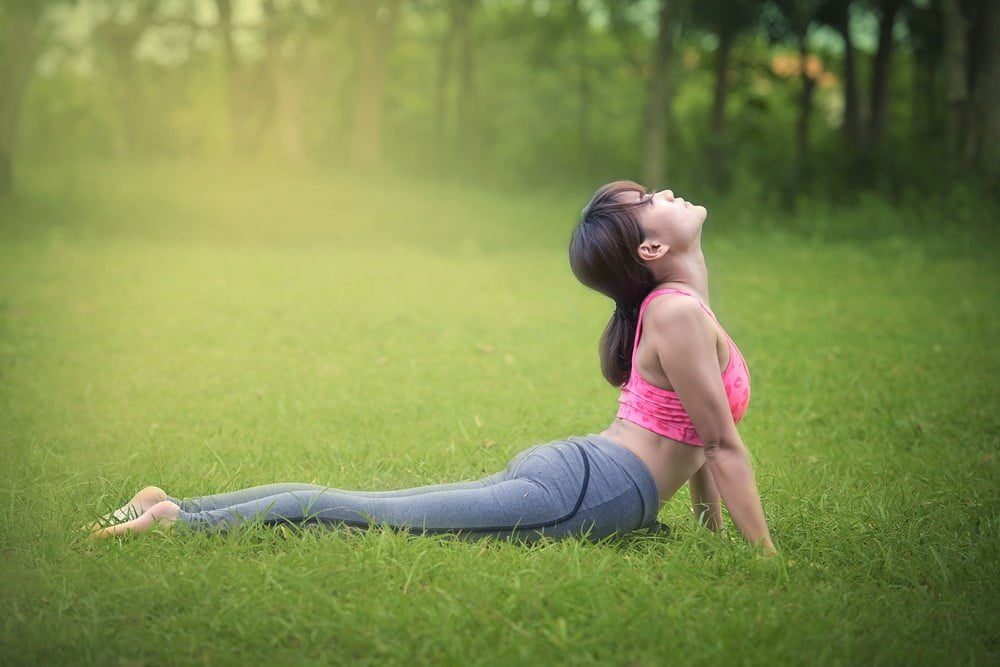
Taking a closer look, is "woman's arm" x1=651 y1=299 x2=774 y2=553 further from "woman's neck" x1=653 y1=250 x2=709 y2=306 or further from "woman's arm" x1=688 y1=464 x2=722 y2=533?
"woman's arm" x1=688 y1=464 x2=722 y2=533

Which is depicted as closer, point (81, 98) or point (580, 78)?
point (580, 78)

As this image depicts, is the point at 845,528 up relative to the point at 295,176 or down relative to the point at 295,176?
down

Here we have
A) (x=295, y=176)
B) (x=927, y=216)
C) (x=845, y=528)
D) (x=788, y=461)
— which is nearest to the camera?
(x=845, y=528)

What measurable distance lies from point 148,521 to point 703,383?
6.57 ft

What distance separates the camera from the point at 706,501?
363cm

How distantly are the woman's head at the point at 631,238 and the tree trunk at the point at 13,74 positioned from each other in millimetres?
17400

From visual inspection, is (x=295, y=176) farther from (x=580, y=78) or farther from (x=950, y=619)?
(x=950, y=619)

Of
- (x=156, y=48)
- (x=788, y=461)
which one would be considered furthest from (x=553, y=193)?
(x=156, y=48)

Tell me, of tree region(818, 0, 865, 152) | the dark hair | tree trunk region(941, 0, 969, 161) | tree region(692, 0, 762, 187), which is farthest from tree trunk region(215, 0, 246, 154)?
the dark hair

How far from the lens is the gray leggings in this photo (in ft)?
10.8

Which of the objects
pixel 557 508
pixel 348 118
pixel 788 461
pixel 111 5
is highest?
pixel 111 5

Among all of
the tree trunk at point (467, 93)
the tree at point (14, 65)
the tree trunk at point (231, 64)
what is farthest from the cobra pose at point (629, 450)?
the tree trunk at point (467, 93)

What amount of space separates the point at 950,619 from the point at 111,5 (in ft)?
115

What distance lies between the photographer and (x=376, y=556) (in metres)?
3.24
